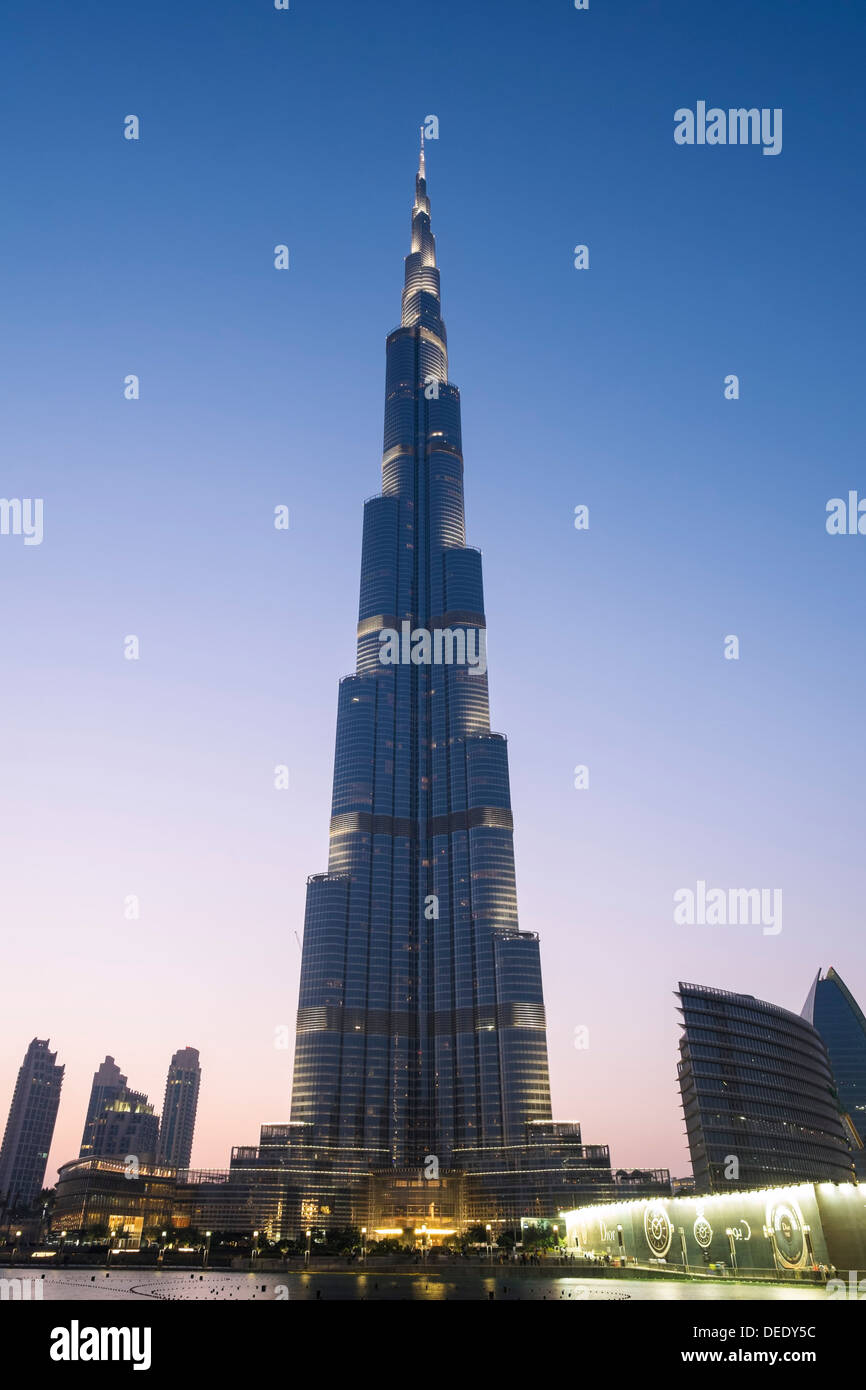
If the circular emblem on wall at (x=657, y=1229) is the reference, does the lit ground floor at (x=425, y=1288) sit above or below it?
below

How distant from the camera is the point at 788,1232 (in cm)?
7488

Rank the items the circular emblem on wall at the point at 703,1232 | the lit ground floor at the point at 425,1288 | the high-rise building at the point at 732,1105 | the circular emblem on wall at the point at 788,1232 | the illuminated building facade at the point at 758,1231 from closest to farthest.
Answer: the lit ground floor at the point at 425,1288 < the illuminated building facade at the point at 758,1231 < the circular emblem on wall at the point at 788,1232 < the circular emblem on wall at the point at 703,1232 < the high-rise building at the point at 732,1105

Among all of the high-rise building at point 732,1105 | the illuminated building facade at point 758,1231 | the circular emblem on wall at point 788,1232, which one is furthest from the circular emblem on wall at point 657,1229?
the high-rise building at point 732,1105

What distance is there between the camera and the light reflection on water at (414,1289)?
66.6 metres

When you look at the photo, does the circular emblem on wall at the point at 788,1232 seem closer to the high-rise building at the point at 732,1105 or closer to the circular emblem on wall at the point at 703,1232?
the circular emblem on wall at the point at 703,1232

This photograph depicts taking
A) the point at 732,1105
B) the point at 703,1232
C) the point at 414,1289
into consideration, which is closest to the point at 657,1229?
the point at 703,1232

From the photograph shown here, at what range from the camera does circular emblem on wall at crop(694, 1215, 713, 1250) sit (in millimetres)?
88938

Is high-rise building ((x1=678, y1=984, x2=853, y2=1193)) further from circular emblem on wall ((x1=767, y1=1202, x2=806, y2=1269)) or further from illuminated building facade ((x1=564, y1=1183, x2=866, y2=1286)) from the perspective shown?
circular emblem on wall ((x1=767, y1=1202, x2=806, y2=1269))

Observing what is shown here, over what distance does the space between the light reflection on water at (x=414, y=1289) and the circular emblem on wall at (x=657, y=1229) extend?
7.62 m

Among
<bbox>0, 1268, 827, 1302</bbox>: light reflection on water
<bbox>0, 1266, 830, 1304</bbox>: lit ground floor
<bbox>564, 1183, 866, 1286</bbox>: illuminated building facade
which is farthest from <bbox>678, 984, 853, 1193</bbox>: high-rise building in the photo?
<bbox>0, 1268, 827, 1302</bbox>: light reflection on water

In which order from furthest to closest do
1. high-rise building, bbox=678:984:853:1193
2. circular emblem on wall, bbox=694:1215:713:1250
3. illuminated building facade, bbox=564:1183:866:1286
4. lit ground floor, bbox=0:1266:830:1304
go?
high-rise building, bbox=678:984:853:1193 → circular emblem on wall, bbox=694:1215:713:1250 → illuminated building facade, bbox=564:1183:866:1286 → lit ground floor, bbox=0:1266:830:1304

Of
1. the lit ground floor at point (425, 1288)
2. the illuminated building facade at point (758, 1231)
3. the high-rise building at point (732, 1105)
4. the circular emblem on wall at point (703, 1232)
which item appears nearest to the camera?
the lit ground floor at point (425, 1288)

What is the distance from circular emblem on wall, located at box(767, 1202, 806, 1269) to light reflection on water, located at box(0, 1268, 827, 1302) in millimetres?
3656

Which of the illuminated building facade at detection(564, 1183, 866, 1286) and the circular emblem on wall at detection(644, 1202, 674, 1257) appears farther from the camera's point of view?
the circular emblem on wall at detection(644, 1202, 674, 1257)
